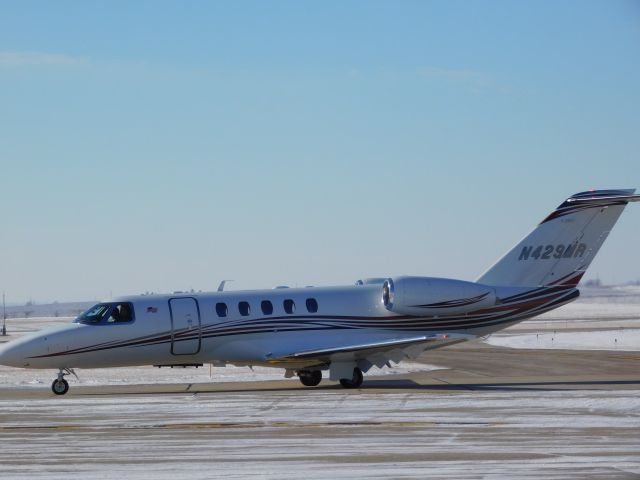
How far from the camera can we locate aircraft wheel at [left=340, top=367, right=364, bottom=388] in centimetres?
2677

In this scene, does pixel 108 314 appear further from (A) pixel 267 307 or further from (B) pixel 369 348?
(B) pixel 369 348

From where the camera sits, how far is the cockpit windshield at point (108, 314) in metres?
26.8

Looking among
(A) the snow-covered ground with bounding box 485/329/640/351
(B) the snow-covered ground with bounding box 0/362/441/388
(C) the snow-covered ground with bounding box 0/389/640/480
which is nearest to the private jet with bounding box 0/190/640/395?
(B) the snow-covered ground with bounding box 0/362/441/388

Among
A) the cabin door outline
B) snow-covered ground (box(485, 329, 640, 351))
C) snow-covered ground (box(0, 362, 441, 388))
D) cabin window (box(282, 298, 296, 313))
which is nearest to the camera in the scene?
the cabin door outline

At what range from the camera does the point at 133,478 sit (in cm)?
1278

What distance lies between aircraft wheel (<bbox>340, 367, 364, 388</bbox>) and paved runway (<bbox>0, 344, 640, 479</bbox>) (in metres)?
0.27

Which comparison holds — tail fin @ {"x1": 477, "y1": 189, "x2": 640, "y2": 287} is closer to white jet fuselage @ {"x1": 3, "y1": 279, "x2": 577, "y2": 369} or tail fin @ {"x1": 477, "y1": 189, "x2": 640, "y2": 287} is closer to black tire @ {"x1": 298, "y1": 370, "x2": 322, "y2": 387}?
white jet fuselage @ {"x1": 3, "y1": 279, "x2": 577, "y2": 369}

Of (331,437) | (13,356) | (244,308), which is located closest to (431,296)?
(244,308)

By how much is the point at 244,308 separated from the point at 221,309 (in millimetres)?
591

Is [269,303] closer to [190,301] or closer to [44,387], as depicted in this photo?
[190,301]

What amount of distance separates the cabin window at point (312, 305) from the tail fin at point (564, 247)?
4.59m

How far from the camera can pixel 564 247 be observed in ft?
94.4

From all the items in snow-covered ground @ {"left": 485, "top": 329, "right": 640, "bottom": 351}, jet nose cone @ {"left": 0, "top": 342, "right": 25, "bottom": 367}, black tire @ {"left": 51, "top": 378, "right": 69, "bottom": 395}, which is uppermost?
jet nose cone @ {"left": 0, "top": 342, "right": 25, "bottom": 367}

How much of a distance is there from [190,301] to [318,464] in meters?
14.5
